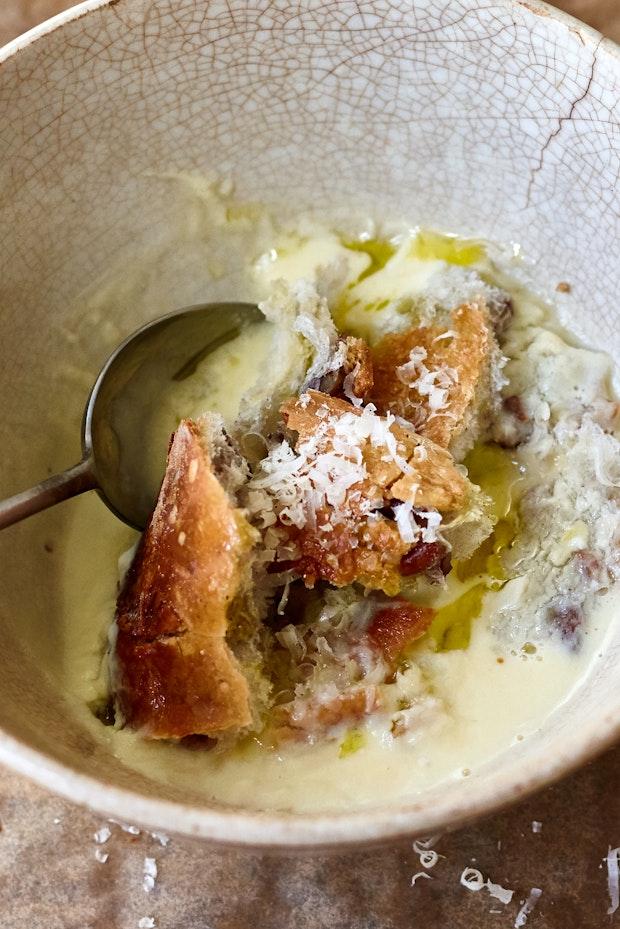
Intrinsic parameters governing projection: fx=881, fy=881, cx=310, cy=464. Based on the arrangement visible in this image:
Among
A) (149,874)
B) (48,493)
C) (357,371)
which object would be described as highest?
(48,493)

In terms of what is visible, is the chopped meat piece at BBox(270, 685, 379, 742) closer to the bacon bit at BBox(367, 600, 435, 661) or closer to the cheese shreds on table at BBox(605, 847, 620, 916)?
the bacon bit at BBox(367, 600, 435, 661)

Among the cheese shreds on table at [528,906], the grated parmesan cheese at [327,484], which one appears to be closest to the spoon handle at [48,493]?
the grated parmesan cheese at [327,484]

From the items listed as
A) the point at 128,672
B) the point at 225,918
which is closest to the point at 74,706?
the point at 128,672

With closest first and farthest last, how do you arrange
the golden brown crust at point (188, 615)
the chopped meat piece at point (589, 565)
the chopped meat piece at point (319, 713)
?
the golden brown crust at point (188, 615), the chopped meat piece at point (319, 713), the chopped meat piece at point (589, 565)

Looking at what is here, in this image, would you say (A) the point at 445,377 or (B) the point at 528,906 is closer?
(B) the point at 528,906

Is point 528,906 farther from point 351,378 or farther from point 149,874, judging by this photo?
point 351,378

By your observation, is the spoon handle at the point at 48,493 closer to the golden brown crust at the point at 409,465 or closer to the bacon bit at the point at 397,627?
the golden brown crust at the point at 409,465

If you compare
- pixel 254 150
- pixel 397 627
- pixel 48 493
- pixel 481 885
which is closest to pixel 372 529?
pixel 397 627

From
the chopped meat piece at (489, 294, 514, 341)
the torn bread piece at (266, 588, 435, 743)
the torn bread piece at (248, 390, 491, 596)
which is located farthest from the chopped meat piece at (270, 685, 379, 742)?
the chopped meat piece at (489, 294, 514, 341)
